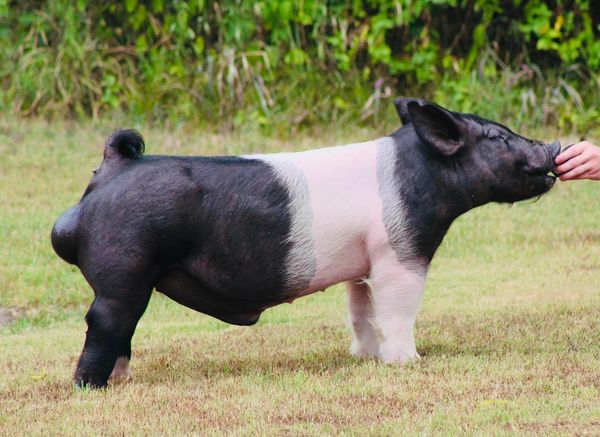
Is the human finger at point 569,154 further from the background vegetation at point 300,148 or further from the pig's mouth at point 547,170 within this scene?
the background vegetation at point 300,148

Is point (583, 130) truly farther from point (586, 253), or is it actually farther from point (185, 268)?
point (185, 268)

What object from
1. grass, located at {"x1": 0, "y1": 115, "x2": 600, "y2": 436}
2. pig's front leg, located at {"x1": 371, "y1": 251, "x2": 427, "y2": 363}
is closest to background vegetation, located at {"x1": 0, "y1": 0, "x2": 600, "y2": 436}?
grass, located at {"x1": 0, "y1": 115, "x2": 600, "y2": 436}

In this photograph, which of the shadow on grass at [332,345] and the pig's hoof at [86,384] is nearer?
the pig's hoof at [86,384]

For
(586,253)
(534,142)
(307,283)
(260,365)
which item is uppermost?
(534,142)

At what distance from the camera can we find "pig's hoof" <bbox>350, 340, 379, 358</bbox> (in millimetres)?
6130

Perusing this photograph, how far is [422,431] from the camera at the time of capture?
4.56 m

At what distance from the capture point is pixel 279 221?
222 inches

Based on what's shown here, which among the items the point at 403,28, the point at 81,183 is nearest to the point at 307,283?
the point at 81,183

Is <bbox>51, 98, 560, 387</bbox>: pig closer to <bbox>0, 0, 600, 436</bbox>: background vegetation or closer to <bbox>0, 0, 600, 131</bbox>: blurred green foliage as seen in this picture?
<bbox>0, 0, 600, 436</bbox>: background vegetation

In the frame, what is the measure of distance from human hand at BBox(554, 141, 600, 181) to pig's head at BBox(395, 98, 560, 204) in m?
0.05

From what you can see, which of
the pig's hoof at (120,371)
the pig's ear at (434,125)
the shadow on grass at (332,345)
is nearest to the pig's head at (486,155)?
the pig's ear at (434,125)

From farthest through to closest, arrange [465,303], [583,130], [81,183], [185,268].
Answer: [583,130], [81,183], [465,303], [185,268]

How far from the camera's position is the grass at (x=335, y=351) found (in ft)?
15.8

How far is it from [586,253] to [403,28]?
461 centimetres
